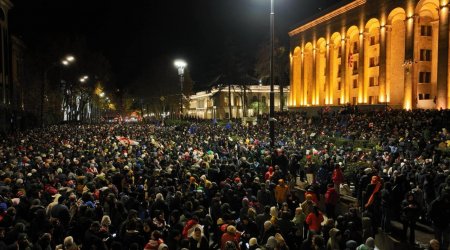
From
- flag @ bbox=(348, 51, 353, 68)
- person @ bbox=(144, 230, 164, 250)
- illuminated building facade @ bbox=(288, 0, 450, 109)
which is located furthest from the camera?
flag @ bbox=(348, 51, 353, 68)

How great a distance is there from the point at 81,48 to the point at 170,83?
20.3 metres

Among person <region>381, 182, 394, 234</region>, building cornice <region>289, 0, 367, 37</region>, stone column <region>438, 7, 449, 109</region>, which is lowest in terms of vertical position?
person <region>381, 182, 394, 234</region>

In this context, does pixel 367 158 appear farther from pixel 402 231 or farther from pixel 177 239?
pixel 177 239

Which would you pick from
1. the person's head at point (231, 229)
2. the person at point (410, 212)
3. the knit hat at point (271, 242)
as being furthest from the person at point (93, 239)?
the person at point (410, 212)

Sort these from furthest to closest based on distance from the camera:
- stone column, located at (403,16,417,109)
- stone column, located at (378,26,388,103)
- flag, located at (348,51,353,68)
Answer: flag, located at (348,51,353,68) < stone column, located at (378,26,388,103) < stone column, located at (403,16,417,109)

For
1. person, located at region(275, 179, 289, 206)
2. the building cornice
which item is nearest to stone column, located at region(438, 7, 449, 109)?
the building cornice

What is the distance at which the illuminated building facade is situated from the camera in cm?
3572

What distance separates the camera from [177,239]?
820 cm

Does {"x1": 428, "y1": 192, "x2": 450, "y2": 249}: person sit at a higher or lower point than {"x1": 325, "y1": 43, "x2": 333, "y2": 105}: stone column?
lower

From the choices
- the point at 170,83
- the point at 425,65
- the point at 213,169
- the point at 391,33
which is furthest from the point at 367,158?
the point at 170,83

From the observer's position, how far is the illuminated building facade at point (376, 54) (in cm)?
3572

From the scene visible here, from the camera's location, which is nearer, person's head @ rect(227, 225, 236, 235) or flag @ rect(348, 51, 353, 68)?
person's head @ rect(227, 225, 236, 235)

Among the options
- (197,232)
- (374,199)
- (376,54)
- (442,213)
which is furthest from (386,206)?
(376,54)

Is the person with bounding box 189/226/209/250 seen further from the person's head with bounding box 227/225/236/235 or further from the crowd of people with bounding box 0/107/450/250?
the person's head with bounding box 227/225/236/235
